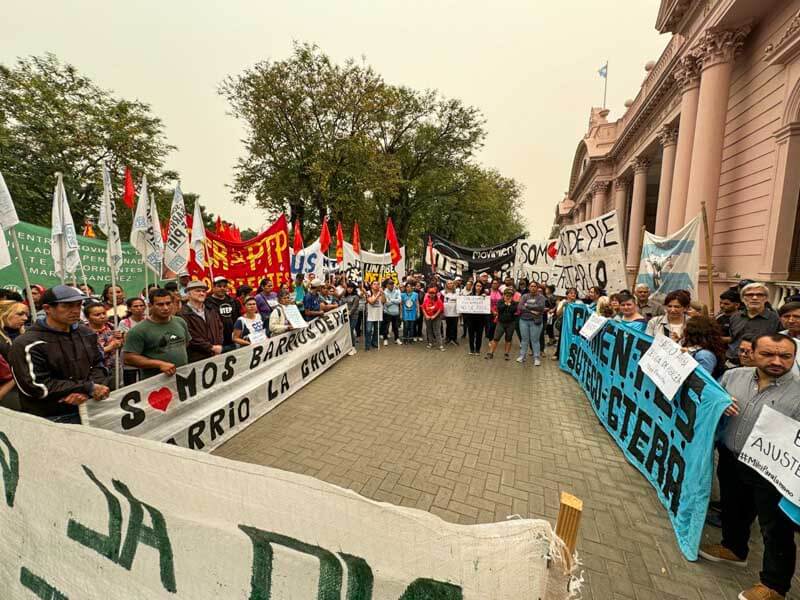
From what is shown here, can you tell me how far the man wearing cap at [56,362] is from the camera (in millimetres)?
2535

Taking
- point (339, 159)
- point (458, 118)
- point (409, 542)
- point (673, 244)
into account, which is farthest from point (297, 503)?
point (458, 118)

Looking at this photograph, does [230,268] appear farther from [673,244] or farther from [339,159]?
[339,159]

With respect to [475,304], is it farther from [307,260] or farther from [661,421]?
[661,421]

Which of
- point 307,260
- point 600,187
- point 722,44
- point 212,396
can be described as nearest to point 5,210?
point 212,396

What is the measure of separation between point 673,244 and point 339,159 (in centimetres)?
1769

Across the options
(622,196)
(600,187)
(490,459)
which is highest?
(600,187)

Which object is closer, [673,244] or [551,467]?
[551,467]

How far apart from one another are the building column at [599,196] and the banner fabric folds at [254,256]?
70.3ft

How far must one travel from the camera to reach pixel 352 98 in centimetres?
1916

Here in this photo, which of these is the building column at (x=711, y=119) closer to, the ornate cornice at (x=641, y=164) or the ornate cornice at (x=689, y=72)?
the ornate cornice at (x=689, y=72)

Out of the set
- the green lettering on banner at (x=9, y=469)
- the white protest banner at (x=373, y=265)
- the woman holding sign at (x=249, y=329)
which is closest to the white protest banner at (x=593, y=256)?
the woman holding sign at (x=249, y=329)

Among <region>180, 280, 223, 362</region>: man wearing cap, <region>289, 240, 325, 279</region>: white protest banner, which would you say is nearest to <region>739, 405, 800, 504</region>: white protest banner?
<region>180, 280, 223, 362</region>: man wearing cap

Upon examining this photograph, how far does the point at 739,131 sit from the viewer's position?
8242 millimetres

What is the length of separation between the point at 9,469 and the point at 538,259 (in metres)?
10.9
